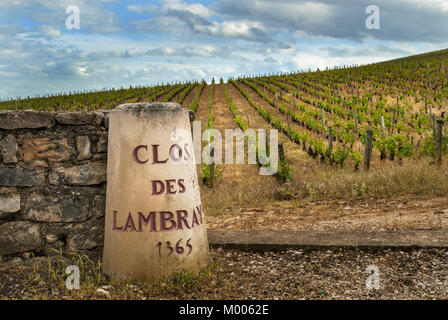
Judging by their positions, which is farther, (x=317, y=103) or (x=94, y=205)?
(x=317, y=103)

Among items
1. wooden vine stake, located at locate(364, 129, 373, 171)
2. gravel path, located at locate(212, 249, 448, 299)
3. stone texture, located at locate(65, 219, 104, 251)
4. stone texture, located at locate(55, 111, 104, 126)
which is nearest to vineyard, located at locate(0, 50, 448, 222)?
wooden vine stake, located at locate(364, 129, 373, 171)

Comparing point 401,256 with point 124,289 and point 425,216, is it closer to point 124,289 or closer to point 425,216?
point 425,216

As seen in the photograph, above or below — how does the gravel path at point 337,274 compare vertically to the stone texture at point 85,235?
below

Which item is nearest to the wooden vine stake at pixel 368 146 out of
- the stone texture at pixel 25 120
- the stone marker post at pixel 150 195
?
the stone marker post at pixel 150 195

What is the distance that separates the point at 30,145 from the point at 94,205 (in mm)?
817

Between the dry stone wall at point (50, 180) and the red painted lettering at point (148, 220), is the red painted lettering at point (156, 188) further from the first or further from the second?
the dry stone wall at point (50, 180)

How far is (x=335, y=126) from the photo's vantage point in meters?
20.6

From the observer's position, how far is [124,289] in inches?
133

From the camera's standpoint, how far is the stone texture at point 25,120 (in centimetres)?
373

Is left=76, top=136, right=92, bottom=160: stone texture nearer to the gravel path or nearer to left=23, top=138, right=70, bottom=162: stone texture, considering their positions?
left=23, top=138, right=70, bottom=162: stone texture

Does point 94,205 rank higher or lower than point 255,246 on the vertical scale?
higher

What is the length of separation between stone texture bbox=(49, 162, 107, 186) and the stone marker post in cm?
35
